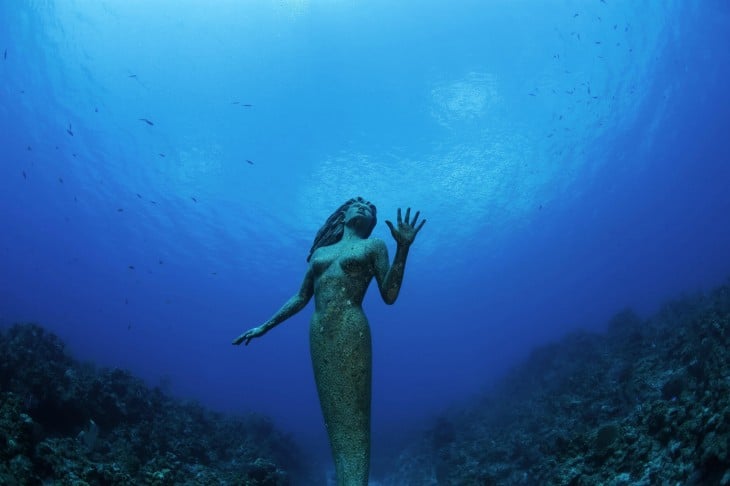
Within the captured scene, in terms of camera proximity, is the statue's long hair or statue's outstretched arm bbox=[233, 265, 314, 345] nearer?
statue's outstretched arm bbox=[233, 265, 314, 345]

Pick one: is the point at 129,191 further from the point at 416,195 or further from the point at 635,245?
the point at 635,245

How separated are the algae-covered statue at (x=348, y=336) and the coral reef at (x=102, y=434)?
77.1 inches

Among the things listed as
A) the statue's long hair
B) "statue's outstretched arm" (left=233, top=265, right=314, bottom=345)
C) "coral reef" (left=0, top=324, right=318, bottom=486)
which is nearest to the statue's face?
the statue's long hair

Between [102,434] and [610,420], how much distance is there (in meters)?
10.8

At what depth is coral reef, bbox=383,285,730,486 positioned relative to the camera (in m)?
3.01

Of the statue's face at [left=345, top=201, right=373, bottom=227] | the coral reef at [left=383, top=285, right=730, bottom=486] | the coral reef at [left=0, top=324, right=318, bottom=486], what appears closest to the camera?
the coral reef at [left=383, top=285, right=730, bottom=486]

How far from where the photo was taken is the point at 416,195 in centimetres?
3831

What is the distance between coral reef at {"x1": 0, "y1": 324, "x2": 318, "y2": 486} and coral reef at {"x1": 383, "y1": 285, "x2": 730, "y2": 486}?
4539mm

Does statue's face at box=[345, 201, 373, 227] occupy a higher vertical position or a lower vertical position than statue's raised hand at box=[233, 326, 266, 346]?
higher

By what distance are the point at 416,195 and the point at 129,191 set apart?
26.3m

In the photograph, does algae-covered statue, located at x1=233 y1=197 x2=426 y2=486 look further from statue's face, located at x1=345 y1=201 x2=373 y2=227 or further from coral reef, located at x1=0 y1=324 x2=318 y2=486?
coral reef, located at x1=0 y1=324 x2=318 y2=486

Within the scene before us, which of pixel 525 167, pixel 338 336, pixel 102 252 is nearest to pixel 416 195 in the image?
pixel 525 167

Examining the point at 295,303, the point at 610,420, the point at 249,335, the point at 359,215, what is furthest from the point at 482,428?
the point at 249,335

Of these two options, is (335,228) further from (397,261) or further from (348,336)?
(348,336)
